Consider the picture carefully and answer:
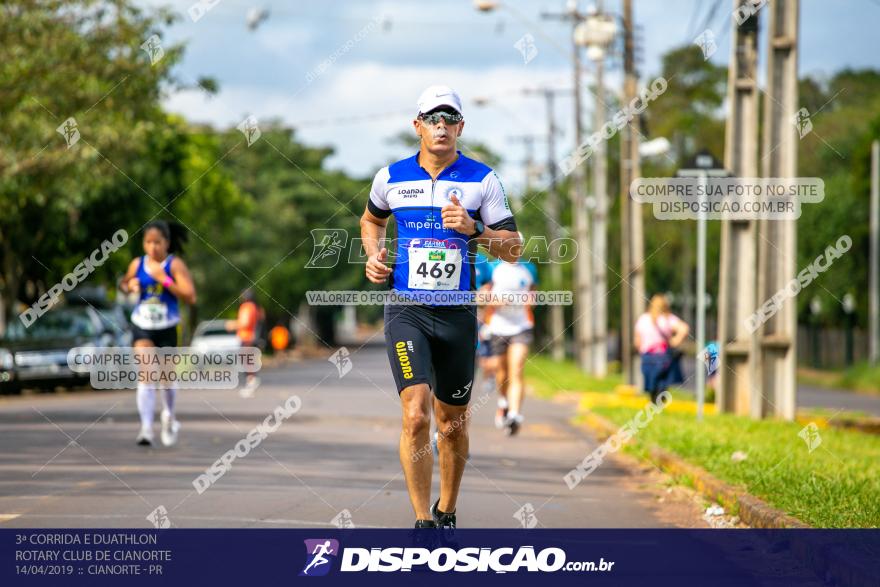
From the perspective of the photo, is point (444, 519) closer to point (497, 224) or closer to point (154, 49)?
point (497, 224)

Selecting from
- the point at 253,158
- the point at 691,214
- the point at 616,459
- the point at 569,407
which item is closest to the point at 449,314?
the point at 616,459

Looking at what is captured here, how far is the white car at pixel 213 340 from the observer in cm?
5019

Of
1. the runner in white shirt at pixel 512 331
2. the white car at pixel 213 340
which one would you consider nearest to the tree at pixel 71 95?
the runner in white shirt at pixel 512 331

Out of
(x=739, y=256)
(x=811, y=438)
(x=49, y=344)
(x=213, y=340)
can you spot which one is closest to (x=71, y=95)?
(x=49, y=344)

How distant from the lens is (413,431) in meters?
7.20

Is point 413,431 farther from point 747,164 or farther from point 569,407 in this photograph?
point 569,407

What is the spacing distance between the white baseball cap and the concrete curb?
2.88 m

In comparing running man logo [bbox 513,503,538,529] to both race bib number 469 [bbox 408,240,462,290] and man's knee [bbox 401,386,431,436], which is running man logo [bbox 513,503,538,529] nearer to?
man's knee [bbox 401,386,431,436]

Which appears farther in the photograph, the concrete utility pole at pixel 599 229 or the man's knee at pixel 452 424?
the concrete utility pole at pixel 599 229

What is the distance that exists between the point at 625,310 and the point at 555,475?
18.9 meters

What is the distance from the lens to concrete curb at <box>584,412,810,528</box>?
8141mm

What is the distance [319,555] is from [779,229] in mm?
11134

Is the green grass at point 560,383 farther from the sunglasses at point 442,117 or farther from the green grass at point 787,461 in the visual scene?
the sunglasses at point 442,117

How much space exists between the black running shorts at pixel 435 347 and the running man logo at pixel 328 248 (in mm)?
2183
